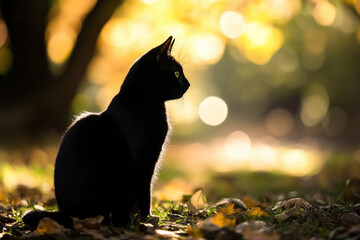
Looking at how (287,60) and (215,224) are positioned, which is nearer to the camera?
(215,224)

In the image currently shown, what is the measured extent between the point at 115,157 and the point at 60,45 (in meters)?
9.88

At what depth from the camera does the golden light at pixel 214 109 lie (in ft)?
132

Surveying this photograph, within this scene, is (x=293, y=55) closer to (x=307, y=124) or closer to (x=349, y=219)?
(x=307, y=124)

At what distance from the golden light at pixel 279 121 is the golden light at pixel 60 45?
66.9ft

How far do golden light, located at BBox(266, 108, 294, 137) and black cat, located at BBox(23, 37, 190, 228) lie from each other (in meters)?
27.4

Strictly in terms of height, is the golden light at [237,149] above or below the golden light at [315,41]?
below

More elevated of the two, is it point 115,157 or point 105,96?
point 105,96

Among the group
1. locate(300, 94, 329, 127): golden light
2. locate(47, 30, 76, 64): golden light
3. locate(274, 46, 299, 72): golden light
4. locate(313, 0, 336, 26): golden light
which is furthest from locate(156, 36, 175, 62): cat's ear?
locate(300, 94, 329, 127): golden light

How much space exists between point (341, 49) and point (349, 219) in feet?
63.2

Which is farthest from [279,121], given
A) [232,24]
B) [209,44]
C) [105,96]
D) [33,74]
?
[33,74]

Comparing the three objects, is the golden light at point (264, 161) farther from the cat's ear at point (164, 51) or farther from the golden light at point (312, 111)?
the golden light at point (312, 111)

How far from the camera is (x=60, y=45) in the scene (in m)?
11.9

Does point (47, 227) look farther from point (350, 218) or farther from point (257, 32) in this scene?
point (257, 32)

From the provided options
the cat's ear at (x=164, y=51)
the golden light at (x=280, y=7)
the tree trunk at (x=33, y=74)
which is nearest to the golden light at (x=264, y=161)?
the golden light at (x=280, y=7)
